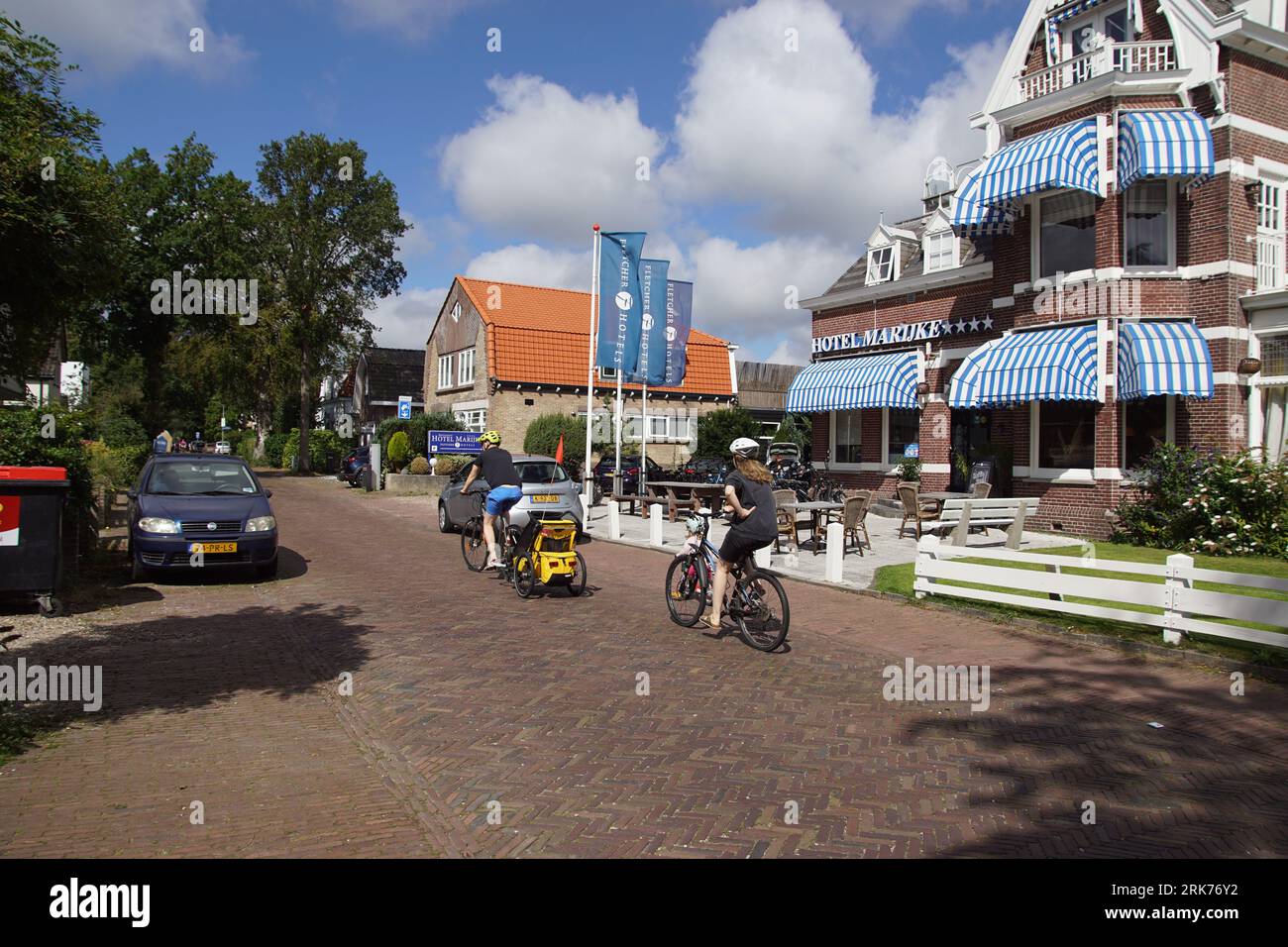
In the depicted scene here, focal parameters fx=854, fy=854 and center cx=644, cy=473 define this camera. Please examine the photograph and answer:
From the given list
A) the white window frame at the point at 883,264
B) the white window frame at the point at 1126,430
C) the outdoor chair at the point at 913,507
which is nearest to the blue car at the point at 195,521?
the outdoor chair at the point at 913,507

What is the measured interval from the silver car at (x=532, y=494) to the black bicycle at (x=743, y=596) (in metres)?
4.24

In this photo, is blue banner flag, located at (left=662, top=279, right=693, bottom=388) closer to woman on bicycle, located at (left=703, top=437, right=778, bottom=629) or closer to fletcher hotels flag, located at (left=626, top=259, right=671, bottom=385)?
fletcher hotels flag, located at (left=626, top=259, right=671, bottom=385)

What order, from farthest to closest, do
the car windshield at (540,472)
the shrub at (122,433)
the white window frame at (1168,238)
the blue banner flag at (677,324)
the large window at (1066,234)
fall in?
the shrub at (122,433) < the blue banner flag at (677,324) < the large window at (1066,234) < the white window frame at (1168,238) < the car windshield at (540,472)

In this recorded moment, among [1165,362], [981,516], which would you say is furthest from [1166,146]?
[981,516]

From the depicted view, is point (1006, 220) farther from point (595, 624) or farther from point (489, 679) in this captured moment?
point (489, 679)

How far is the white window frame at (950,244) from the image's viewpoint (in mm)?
20797

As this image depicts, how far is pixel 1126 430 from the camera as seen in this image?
16031mm

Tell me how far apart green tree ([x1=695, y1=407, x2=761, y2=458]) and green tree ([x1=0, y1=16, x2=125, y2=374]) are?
28.8m

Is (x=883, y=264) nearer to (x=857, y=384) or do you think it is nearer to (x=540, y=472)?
(x=857, y=384)

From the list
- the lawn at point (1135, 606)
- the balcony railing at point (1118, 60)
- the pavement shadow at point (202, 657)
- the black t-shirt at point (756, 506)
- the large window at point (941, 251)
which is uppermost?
the balcony railing at point (1118, 60)

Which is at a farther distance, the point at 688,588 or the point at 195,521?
the point at 195,521

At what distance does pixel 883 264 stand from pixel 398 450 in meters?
18.5

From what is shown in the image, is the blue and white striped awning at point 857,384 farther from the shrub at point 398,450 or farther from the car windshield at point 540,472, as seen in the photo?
the shrub at point 398,450

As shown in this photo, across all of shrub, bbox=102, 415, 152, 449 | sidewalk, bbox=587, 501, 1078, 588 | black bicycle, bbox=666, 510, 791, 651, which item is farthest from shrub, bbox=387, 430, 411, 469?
black bicycle, bbox=666, 510, 791, 651
